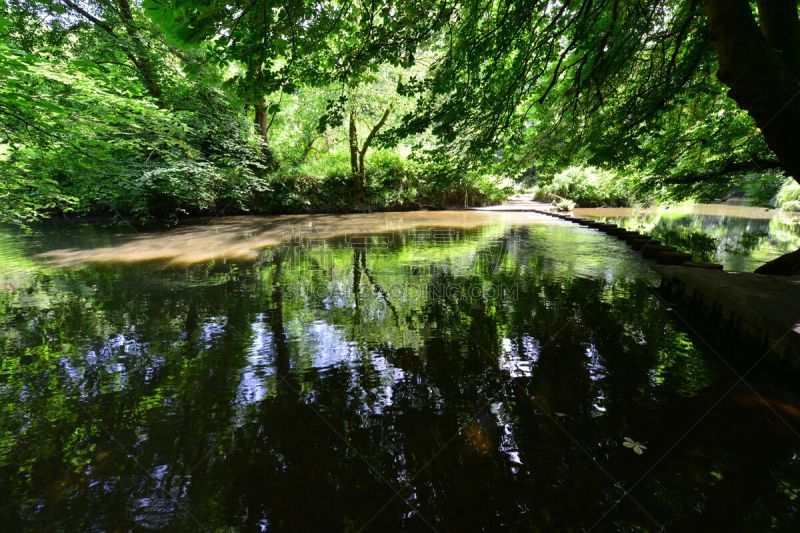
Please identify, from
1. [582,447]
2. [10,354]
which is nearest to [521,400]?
[582,447]

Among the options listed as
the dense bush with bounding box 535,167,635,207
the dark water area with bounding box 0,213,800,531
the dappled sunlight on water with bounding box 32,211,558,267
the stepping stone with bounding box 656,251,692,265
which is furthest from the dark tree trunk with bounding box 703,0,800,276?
the dense bush with bounding box 535,167,635,207

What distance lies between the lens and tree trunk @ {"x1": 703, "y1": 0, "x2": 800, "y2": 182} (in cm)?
316

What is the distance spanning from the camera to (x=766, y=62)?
316cm

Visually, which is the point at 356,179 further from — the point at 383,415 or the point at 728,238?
the point at 383,415

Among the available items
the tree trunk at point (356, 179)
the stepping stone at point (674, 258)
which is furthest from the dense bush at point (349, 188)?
the stepping stone at point (674, 258)

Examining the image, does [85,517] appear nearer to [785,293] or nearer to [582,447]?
[582,447]

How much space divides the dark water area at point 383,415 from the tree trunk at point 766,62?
2467 mm

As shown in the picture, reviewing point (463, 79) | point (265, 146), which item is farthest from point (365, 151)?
point (463, 79)

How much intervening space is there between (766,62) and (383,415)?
4423mm

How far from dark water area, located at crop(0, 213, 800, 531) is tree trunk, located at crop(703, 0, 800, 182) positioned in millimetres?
2467

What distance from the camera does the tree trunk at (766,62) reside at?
3158mm

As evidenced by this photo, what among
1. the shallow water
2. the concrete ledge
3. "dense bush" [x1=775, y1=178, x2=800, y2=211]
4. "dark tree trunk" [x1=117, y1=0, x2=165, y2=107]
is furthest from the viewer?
"dense bush" [x1=775, y1=178, x2=800, y2=211]

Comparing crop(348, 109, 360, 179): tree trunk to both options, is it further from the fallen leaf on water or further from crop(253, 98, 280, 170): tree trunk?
the fallen leaf on water

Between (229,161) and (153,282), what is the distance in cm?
1257
